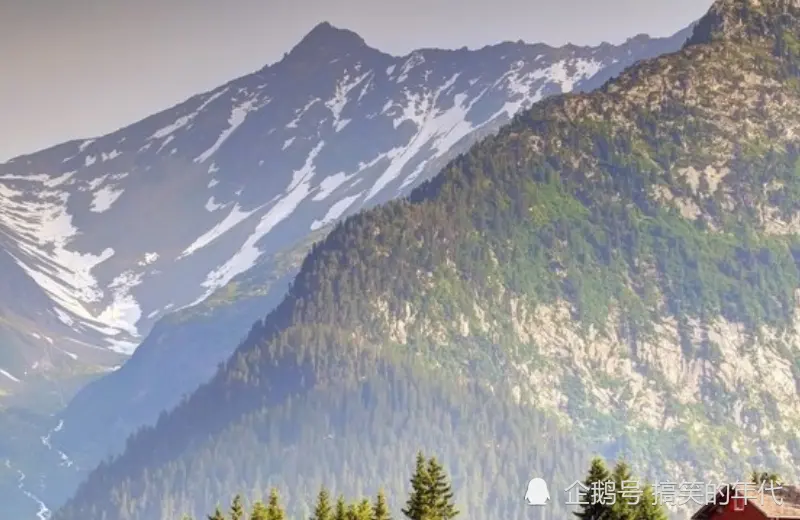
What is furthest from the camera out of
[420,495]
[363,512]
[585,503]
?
[363,512]

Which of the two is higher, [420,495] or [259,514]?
[259,514]

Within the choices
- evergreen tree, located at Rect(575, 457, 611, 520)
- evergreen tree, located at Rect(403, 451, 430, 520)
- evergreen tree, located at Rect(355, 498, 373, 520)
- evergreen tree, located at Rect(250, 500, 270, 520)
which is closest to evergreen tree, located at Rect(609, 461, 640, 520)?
evergreen tree, located at Rect(575, 457, 611, 520)

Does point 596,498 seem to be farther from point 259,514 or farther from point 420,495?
point 259,514

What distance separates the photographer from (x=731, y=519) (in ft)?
533

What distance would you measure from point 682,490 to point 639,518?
127 inches

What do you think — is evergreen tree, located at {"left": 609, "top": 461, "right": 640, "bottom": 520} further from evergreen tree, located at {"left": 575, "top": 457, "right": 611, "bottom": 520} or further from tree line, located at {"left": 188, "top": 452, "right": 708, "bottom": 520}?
Result: evergreen tree, located at {"left": 575, "top": 457, "right": 611, "bottom": 520}

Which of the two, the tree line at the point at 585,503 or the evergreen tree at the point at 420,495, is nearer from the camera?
the tree line at the point at 585,503

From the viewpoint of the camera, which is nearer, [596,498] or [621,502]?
[621,502]

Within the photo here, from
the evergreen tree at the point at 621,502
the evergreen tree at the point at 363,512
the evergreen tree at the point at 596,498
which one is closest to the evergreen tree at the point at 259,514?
the evergreen tree at the point at 363,512

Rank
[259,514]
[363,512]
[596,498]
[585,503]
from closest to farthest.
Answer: [596,498] < [585,503] < [363,512] < [259,514]

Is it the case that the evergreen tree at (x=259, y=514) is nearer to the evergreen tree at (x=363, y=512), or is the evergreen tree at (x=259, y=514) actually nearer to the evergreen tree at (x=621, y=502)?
the evergreen tree at (x=363, y=512)

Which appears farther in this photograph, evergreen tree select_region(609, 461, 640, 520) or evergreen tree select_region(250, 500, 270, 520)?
evergreen tree select_region(250, 500, 270, 520)

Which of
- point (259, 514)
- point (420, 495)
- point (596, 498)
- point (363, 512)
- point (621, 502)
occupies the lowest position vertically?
point (621, 502)

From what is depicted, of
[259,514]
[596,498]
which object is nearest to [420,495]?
[596,498]
